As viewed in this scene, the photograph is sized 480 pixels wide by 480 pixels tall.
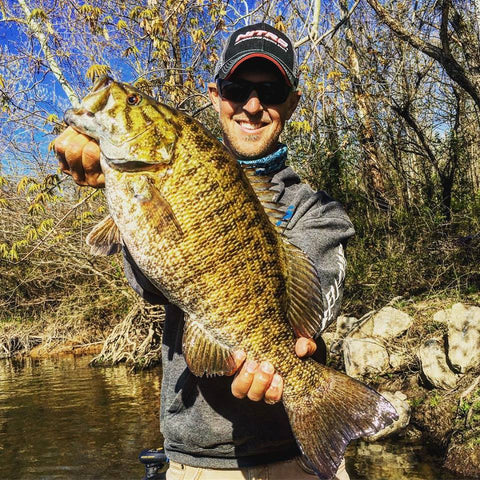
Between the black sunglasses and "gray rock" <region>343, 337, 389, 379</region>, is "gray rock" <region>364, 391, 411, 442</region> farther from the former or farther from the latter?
the black sunglasses

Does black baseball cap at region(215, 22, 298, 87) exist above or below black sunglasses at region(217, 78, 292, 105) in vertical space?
above

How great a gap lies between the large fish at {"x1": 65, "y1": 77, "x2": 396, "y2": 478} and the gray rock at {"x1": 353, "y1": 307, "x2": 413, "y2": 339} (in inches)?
221

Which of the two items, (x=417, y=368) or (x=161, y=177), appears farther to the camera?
(x=417, y=368)

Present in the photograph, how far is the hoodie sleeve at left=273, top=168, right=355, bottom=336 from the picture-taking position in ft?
6.37

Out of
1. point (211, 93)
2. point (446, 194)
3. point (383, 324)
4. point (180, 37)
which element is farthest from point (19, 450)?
point (180, 37)

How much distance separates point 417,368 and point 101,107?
583 centimetres

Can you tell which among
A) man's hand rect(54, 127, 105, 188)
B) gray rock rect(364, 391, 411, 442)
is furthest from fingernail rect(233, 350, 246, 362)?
gray rock rect(364, 391, 411, 442)

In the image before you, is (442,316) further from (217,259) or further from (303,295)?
(217,259)

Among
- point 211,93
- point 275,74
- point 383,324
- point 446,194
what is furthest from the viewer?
point 446,194

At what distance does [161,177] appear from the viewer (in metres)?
1.78

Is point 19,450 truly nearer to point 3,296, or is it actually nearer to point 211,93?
point 211,93

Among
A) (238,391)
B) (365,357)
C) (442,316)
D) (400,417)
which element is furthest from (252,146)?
(442,316)

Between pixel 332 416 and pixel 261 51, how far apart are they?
1632 mm

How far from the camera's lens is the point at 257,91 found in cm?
241
